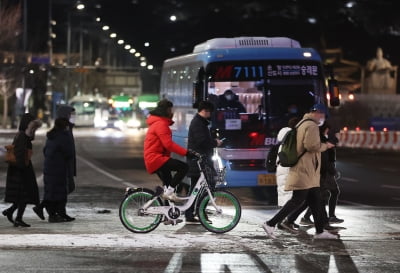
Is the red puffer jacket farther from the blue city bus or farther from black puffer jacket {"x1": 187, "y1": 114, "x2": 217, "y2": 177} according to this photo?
the blue city bus

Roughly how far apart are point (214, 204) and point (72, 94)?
9914 cm

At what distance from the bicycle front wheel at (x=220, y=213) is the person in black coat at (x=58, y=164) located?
2213 mm

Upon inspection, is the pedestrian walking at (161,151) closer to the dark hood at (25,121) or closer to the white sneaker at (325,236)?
the dark hood at (25,121)

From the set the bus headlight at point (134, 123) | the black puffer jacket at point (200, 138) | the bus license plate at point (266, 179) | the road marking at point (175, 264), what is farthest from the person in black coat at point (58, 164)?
the bus headlight at point (134, 123)

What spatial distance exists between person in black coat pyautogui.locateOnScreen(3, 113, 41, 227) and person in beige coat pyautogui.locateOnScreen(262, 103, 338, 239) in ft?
11.5

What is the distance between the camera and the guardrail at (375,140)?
126 feet

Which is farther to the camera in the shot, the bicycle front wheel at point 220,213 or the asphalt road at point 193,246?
the bicycle front wheel at point 220,213

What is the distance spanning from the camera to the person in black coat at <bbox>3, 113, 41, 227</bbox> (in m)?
12.3

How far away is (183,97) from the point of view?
63.9ft

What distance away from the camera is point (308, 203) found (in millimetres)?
11430

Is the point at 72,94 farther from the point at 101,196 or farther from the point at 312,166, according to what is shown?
the point at 312,166

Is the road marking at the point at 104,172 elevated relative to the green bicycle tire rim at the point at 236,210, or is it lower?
lower

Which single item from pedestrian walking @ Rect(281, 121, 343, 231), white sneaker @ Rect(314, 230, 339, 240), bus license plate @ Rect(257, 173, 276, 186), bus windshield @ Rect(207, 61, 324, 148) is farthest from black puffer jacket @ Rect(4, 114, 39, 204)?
bus license plate @ Rect(257, 173, 276, 186)

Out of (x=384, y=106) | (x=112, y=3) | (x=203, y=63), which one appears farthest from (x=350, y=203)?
(x=112, y=3)
